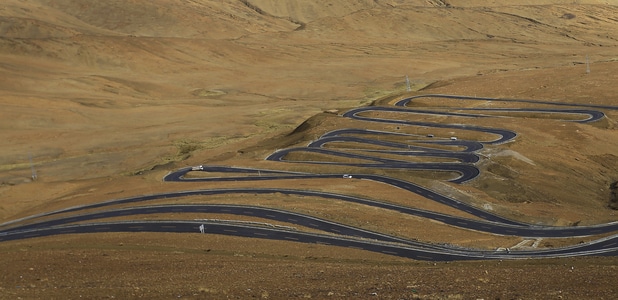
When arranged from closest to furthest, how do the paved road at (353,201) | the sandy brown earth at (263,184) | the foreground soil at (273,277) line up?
the foreground soil at (273,277)
the sandy brown earth at (263,184)
the paved road at (353,201)

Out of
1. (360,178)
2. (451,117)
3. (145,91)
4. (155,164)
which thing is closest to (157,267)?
(360,178)

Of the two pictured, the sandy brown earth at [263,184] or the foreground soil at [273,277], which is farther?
the sandy brown earth at [263,184]

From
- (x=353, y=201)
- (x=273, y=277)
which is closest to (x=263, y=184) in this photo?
(x=353, y=201)

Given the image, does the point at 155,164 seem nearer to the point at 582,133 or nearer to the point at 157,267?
the point at 582,133

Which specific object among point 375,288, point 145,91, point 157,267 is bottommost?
point 145,91

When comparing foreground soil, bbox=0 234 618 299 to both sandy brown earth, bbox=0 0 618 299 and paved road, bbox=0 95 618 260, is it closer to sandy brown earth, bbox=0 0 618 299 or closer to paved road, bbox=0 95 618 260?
sandy brown earth, bbox=0 0 618 299

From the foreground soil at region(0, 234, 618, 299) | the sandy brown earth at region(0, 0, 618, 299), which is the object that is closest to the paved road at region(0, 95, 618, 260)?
the sandy brown earth at region(0, 0, 618, 299)

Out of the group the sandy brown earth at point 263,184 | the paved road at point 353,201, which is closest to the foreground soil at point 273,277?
the sandy brown earth at point 263,184

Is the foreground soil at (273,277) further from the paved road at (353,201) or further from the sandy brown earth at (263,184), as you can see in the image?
the paved road at (353,201)

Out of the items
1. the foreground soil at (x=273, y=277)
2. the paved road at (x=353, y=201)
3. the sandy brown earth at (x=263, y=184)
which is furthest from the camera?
the paved road at (x=353, y=201)
